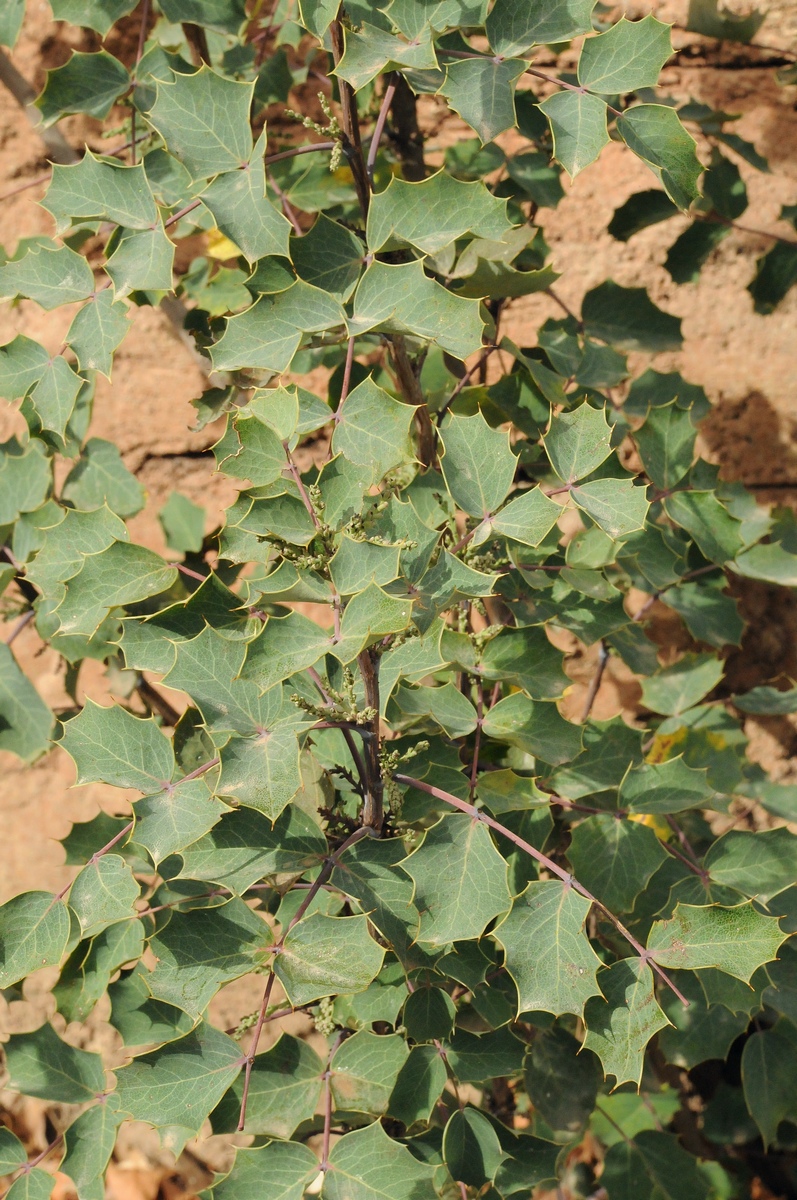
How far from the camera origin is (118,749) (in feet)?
3.49

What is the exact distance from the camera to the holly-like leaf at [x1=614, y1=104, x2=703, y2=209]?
1062mm

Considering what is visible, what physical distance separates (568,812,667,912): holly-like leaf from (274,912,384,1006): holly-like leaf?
329 mm

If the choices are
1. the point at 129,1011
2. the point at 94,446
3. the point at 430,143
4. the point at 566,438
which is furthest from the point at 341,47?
the point at 129,1011

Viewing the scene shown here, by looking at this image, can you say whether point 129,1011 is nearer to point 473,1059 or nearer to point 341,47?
point 473,1059

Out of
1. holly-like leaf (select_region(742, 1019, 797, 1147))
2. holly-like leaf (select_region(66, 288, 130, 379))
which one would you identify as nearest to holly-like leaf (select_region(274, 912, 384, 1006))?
holly-like leaf (select_region(66, 288, 130, 379))

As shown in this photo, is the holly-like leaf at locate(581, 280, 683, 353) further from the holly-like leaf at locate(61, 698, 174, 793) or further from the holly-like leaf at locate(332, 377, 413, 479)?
the holly-like leaf at locate(61, 698, 174, 793)

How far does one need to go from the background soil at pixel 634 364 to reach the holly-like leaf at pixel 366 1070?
1081 mm

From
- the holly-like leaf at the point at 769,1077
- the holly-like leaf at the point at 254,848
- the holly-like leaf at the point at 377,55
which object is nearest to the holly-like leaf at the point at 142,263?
the holly-like leaf at the point at 377,55

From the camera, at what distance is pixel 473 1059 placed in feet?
3.94

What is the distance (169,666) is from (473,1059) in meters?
0.59

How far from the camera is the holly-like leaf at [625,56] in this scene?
1041mm

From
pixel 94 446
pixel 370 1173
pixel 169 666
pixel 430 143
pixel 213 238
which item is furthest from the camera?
pixel 430 143

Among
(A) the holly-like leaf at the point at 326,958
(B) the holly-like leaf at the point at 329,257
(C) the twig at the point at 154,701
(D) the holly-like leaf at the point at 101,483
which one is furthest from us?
(C) the twig at the point at 154,701

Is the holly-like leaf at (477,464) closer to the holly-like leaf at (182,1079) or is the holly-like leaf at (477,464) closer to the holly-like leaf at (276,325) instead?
the holly-like leaf at (276,325)
